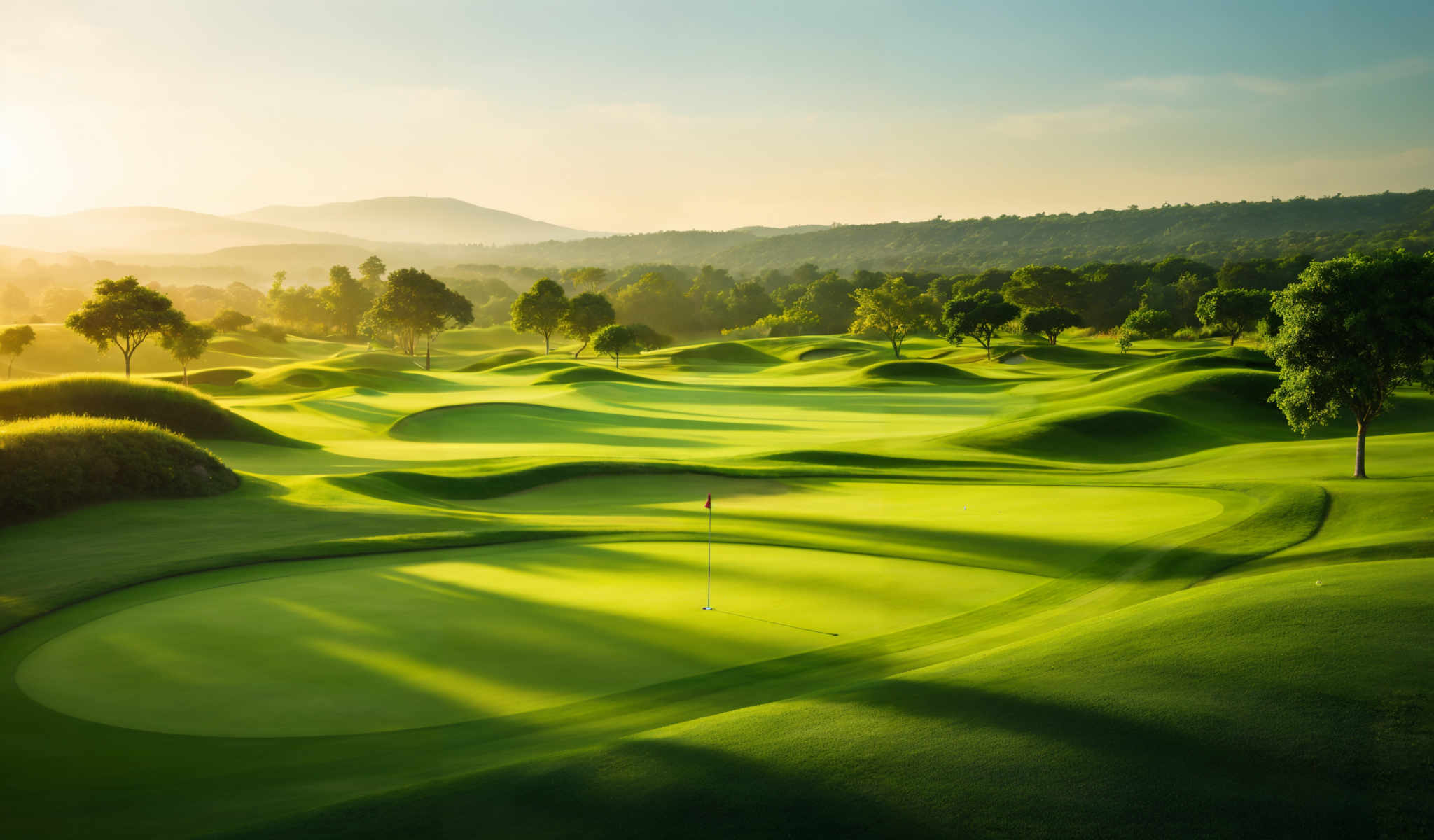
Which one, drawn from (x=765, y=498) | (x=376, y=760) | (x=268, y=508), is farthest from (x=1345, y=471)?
(x=268, y=508)

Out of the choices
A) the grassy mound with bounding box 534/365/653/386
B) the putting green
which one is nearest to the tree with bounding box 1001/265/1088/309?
the grassy mound with bounding box 534/365/653/386

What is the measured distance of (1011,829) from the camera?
4926mm

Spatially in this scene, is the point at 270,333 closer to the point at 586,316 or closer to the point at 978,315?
the point at 586,316

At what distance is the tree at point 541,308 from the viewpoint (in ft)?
278

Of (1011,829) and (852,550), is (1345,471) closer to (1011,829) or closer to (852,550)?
(852,550)

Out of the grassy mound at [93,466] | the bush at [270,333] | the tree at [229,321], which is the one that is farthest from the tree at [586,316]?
the grassy mound at [93,466]

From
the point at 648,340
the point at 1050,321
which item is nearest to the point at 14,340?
the point at 648,340

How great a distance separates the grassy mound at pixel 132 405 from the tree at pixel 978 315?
5676 centimetres

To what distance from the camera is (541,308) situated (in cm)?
8544

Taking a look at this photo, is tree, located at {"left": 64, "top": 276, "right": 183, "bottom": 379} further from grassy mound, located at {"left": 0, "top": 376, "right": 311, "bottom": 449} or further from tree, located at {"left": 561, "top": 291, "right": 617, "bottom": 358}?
tree, located at {"left": 561, "top": 291, "right": 617, "bottom": 358}

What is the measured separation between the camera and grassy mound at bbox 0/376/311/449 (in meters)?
23.9

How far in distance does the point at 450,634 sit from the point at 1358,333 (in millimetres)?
18810

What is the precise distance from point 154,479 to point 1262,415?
39520 mm

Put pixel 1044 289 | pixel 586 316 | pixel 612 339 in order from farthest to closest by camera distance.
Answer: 1. pixel 1044 289
2. pixel 586 316
3. pixel 612 339
